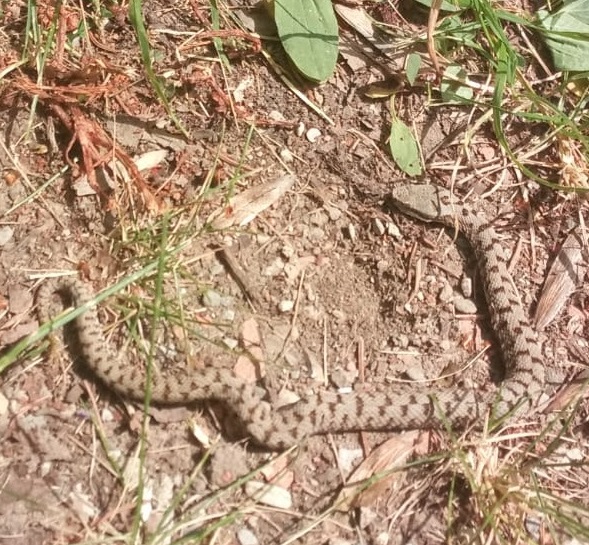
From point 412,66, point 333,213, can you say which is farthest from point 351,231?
point 412,66

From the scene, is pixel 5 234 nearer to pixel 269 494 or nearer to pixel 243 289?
pixel 243 289

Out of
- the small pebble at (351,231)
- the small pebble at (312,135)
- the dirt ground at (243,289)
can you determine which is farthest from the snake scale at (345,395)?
the small pebble at (312,135)

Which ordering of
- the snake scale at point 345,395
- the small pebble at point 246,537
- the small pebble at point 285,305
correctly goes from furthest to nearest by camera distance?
the small pebble at point 285,305, the snake scale at point 345,395, the small pebble at point 246,537

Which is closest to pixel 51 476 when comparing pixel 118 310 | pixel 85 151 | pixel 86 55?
pixel 118 310

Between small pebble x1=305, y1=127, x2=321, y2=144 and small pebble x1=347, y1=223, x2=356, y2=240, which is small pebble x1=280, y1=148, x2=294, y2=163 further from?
small pebble x1=347, y1=223, x2=356, y2=240

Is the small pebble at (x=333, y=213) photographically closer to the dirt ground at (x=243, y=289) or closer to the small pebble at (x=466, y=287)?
the dirt ground at (x=243, y=289)
